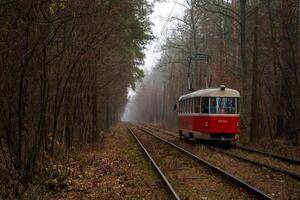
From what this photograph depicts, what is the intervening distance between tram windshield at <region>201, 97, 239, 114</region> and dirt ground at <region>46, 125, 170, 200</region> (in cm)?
618

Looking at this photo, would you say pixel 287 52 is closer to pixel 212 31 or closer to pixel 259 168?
pixel 259 168

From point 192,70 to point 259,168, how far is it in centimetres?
3891

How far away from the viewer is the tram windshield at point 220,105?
23.2 metres

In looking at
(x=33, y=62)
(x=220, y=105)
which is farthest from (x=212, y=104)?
(x=33, y=62)

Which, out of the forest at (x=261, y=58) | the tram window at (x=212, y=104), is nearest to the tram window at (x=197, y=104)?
the tram window at (x=212, y=104)

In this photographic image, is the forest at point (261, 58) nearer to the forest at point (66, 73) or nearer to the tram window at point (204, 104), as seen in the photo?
the forest at point (66, 73)

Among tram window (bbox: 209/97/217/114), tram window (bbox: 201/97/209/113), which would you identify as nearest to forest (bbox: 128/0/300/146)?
tram window (bbox: 209/97/217/114)

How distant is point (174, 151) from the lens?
21109mm

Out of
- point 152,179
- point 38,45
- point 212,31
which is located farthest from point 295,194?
point 212,31

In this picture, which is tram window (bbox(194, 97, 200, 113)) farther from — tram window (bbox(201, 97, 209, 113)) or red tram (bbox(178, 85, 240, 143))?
tram window (bbox(201, 97, 209, 113))

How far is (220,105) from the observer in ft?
76.2

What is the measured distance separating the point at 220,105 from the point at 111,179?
11.4 meters

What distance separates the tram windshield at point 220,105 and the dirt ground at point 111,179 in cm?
618

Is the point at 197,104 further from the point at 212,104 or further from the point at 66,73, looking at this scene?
the point at 66,73
